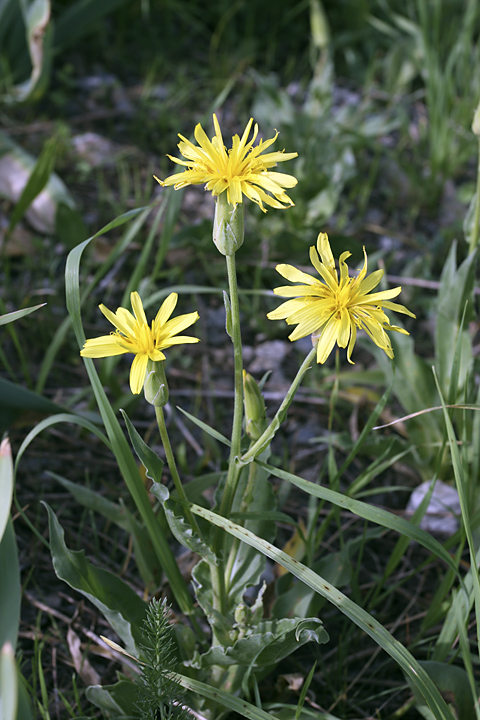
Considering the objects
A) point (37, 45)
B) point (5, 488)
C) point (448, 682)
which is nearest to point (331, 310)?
point (5, 488)

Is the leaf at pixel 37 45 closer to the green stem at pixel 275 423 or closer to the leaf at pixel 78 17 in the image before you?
the leaf at pixel 78 17

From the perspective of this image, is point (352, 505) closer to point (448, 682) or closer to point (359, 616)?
point (359, 616)

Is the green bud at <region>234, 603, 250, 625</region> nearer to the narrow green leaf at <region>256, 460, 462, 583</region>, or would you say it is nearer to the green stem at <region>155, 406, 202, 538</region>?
the green stem at <region>155, 406, 202, 538</region>

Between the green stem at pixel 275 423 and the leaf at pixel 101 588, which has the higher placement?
Answer: the green stem at pixel 275 423

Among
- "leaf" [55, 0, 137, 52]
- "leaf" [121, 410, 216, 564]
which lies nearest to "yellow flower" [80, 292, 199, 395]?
"leaf" [121, 410, 216, 564]

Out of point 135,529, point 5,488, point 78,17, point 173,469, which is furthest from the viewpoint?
point 78,17

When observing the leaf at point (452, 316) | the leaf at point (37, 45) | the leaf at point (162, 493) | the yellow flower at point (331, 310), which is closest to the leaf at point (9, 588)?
the leaf at point (162, 493)

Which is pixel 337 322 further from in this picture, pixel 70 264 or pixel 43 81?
pixel 43 81

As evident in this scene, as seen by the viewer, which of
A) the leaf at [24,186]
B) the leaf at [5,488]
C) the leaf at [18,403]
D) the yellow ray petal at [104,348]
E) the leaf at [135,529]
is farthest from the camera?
the leaf at [24,186]
